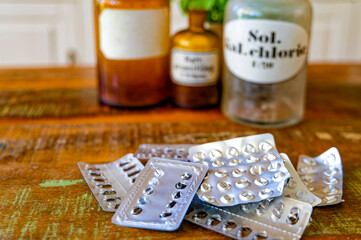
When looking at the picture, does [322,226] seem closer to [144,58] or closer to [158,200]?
[158,200]

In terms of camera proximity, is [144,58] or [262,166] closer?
[262,166]

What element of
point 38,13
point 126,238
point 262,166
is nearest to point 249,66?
point 262,166

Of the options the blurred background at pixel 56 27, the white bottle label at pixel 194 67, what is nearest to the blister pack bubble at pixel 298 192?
the white bottle label at pixel 194 67

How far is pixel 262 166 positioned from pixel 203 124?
186 mm

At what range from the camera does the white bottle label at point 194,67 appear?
0.56 metres

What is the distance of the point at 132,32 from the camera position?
553mm

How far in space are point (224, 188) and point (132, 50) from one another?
28cm

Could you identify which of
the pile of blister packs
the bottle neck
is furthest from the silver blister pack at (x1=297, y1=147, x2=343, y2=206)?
the bottle neck

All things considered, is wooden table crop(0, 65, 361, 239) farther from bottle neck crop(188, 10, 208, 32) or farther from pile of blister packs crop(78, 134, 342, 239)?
bottle neck crop(188, 10, 208, 32)

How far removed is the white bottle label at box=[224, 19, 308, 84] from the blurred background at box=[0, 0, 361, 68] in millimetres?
847

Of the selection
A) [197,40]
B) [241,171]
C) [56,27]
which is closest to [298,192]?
[241,171]

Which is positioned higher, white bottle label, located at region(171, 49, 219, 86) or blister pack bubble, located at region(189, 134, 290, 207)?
white bottle label, located at region(171, 49, 219, 86)

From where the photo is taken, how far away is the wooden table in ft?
1.08

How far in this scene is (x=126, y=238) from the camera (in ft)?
1.03
